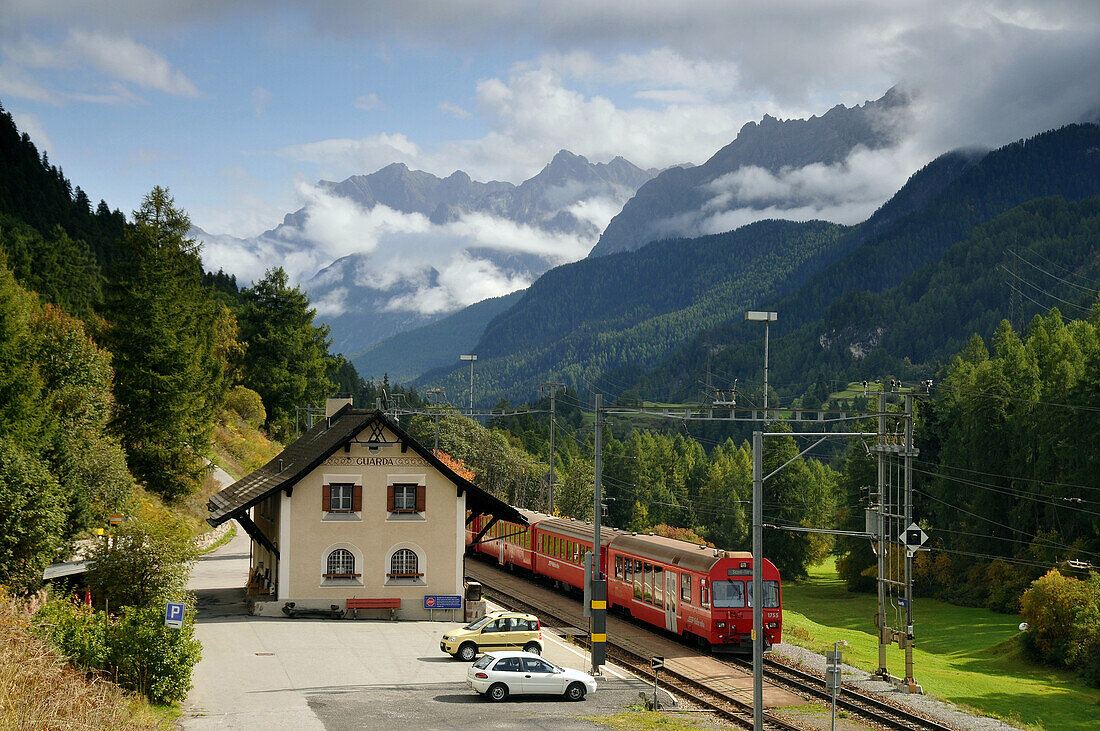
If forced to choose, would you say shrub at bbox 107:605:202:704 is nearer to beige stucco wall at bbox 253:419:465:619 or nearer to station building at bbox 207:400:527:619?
station building at bbox 207:400:527:619

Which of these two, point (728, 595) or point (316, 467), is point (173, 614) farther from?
point (728, 595)

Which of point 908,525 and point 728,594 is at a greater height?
point 908,525

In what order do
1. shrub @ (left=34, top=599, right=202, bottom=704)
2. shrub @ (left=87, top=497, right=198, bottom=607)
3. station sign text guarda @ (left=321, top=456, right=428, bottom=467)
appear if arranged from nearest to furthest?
shrub @ (left=34, top=599, right=202, bottom=704)
shrub @ (left=87, top=497, right=198, bottom=607)
station sign text guarda @ (left=321, top=456, right=428, bottom=467)

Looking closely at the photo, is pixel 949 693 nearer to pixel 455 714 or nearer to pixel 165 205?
pixel 455 714

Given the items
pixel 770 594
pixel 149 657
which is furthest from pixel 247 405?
pixel 149 657

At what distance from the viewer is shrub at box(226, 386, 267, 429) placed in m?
96.3

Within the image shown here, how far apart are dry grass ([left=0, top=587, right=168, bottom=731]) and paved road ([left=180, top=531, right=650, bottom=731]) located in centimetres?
239

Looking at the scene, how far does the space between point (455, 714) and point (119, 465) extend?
28.4m

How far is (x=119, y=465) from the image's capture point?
4856 cm

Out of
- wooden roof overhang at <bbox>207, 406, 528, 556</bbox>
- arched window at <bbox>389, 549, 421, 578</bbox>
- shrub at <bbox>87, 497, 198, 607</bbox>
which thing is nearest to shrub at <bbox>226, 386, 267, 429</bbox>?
wooden roof overhang at <bbox>207, 406, 528, 556</bbox>

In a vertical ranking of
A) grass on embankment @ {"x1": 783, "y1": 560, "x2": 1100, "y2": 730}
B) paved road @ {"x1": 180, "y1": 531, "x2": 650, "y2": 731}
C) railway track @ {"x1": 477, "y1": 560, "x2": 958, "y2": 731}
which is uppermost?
paved road @ {"x1": 180, "y1": 531, "x2": 650, "y2": 731}

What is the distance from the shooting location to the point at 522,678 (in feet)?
95.9

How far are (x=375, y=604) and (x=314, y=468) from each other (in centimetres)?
587

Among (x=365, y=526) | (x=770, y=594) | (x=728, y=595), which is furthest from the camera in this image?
(x=365, y=526)
